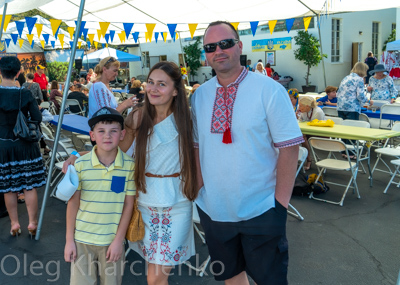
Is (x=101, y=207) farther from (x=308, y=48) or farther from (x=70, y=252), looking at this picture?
(x=308, y=48)

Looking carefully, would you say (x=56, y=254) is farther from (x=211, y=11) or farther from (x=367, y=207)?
(x=211, y=11)

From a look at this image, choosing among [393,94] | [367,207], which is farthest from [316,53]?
[367,207]

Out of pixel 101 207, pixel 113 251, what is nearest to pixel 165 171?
pixel 101 207

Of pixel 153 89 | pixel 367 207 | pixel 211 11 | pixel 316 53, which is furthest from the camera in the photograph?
pixel 316 53

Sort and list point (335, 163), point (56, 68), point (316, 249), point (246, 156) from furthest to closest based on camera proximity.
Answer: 1. point (56, 68)
2. point (335, 163)
3. point (316, 249)
4. point (246, 156)

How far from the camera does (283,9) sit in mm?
7809

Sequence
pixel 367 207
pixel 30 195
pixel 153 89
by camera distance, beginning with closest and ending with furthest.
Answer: pixel 153 89, pixel 30 195, pixel 367 207

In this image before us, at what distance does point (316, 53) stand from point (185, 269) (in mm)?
16255

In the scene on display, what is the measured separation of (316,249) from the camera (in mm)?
3568

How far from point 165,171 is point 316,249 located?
2123mm

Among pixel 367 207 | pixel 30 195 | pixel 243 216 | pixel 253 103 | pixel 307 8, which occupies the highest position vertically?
pixel 307 8

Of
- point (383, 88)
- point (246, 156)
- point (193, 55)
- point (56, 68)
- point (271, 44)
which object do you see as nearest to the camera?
point (246, 156)

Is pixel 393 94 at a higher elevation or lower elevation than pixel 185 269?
higher

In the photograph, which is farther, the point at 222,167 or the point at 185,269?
the point at 185,269
